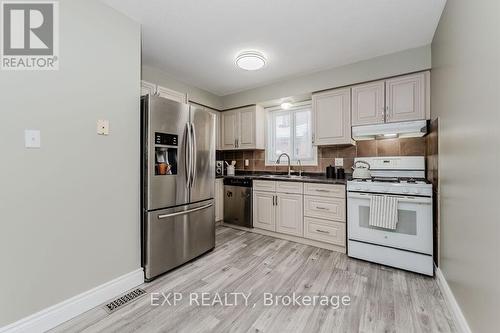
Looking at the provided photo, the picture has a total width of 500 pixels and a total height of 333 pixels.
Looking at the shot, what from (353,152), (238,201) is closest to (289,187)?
(238,201)

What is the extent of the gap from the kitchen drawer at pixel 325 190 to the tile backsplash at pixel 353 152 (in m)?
0.62

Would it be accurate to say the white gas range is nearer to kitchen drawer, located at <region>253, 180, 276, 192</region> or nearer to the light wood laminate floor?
the light wood laminate floor

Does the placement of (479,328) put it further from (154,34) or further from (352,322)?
(154,34)

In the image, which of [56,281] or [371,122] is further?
[371,122]

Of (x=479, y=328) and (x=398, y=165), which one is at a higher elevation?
(x=398, y=165)

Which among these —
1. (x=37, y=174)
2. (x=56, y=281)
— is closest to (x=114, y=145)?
(x=37, y=174)

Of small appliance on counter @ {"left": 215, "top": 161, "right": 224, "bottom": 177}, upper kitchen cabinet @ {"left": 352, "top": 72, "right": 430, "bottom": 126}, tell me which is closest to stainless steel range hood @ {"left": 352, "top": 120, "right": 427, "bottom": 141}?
upper kitchen cabinet @ {"left": 352, "top": 72, "right": 430, "bottom": 126}

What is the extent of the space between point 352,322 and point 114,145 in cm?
231

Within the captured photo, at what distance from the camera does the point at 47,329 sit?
1.42 meters

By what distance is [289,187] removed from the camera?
3092 millimetres

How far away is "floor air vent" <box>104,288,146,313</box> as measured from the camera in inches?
64.8

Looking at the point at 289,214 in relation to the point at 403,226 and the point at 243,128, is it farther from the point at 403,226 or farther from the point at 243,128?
the point at 243,128

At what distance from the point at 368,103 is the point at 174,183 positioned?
2.57 metres

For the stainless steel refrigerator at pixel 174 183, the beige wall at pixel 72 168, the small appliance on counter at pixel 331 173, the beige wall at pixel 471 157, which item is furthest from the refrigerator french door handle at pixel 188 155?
the beige wall at pixel 471 157
